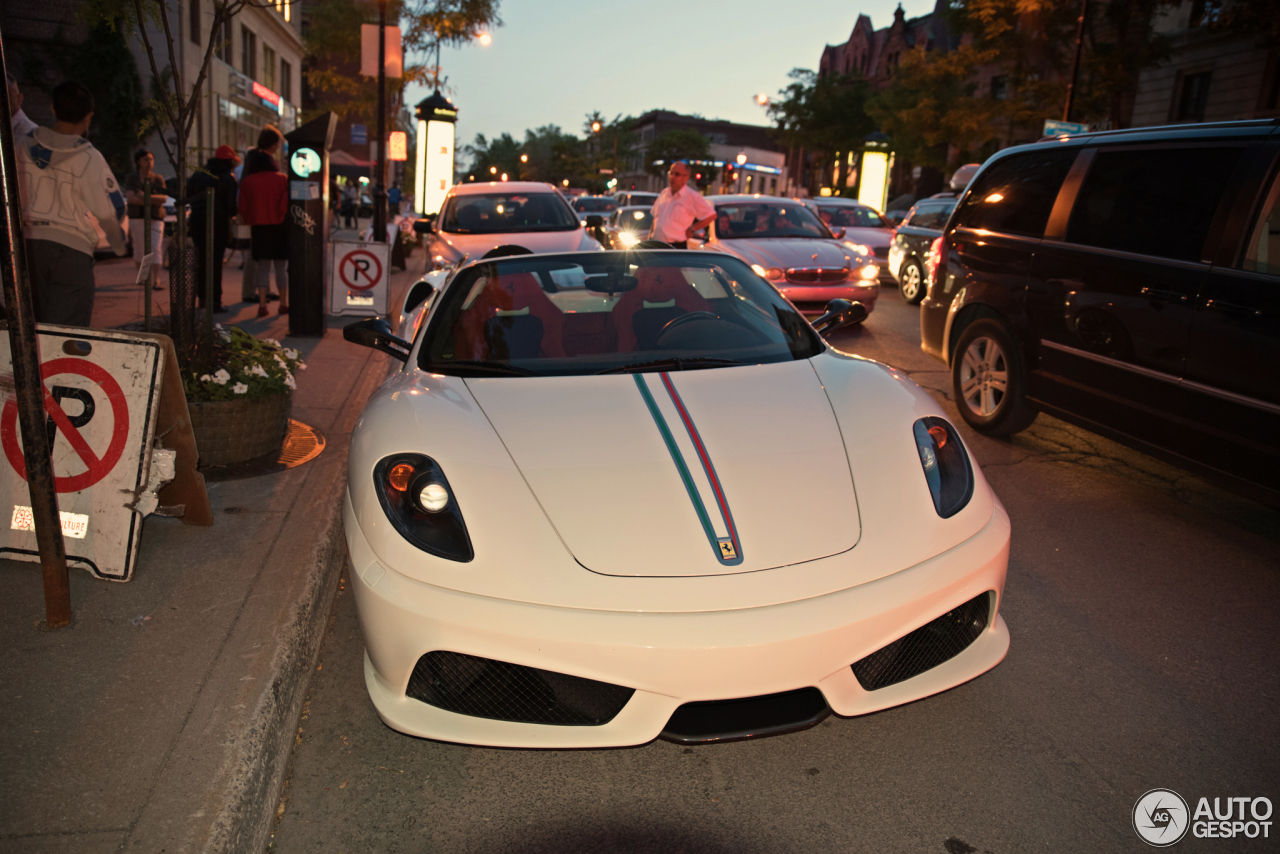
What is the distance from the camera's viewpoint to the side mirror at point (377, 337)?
13.1 ft

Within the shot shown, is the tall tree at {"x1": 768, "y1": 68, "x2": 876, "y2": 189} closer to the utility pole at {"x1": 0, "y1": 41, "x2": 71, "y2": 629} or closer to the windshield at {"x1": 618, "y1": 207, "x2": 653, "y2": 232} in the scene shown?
the windshield at {"x1": 618, "y1": 207, "x2": 653, "y2": 232}

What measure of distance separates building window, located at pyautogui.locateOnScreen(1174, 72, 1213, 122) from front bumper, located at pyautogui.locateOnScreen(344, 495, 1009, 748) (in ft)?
98.9

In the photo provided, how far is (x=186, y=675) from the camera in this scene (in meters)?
2.76

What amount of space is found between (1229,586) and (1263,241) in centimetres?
152

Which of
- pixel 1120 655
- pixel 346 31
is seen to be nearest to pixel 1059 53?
pixel 346 31

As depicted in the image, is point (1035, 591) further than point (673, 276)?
No

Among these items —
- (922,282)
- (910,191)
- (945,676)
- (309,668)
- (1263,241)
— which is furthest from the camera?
(910,191)

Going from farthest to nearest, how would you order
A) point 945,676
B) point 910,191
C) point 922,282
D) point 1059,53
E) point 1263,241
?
point 910,191 < point 1059,53 < point 922,282 < point 1263,241 < point 945,676

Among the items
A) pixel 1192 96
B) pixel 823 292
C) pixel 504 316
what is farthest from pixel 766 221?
pixel 1192 96

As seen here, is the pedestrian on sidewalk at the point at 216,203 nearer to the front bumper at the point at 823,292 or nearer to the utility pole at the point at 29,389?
the front bumper at the point at 823,292

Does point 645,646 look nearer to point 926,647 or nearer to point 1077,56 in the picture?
point 926,647

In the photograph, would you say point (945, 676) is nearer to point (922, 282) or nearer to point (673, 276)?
point (673, 276)

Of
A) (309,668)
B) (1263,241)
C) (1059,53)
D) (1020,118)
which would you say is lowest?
(309,668)

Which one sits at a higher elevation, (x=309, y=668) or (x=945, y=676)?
(x=945, y=676)
